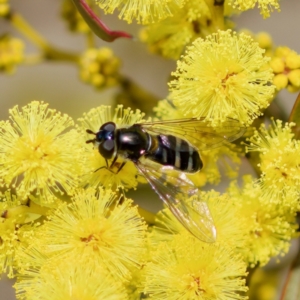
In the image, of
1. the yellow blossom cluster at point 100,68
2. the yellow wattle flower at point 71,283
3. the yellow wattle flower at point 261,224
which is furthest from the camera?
the yellow blossom cluster at point 100,68

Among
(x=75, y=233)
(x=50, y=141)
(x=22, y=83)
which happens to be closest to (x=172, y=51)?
(x=50, y=141)

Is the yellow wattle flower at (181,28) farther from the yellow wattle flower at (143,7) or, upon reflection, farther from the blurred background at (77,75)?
the blurred background at (77,75)

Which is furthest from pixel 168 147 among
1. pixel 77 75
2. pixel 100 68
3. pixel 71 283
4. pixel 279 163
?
pixel 77 75

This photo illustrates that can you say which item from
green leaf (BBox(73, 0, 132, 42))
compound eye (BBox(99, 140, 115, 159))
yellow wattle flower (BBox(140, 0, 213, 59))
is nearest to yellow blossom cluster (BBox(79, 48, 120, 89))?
yellow wattle flower (BBox(140, 0, 213, 59))

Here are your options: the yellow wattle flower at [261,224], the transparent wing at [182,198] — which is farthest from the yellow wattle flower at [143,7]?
the yellow wattle flower at [261,224]

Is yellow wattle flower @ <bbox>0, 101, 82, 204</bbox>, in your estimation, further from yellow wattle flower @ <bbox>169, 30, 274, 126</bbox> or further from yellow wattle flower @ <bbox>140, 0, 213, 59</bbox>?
yellow wattle flower @ <bbox>140, 0, 213, 59</bbox>

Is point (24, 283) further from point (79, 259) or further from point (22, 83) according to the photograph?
point (22, 83)
